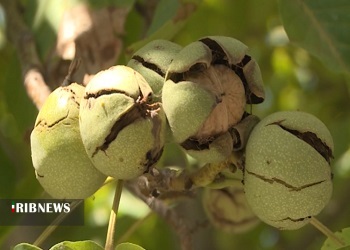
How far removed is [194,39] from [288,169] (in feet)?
4.25

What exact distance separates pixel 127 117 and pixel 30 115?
0.89 meters

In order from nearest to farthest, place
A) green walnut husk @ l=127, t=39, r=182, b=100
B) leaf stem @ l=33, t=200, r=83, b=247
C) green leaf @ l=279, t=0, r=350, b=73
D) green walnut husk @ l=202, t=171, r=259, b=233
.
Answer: green walnut husk @ l=127, t=39, r=182, b=100 < leaf stem @ l=33, t=200, r=83, b=247 < green leaf @ l=279, t=0, r=350, b=73 < green walnut husk @ l=202, t=171, r=259, b=233

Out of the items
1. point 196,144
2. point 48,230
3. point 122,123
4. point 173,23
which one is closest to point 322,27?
point 173,23

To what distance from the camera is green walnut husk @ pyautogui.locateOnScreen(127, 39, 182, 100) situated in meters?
1.50

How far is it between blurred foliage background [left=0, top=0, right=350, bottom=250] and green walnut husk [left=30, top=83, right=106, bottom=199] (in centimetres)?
40

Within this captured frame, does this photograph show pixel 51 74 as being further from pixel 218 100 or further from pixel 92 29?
pixel 218 100

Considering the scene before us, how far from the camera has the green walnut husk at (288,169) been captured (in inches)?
55.5

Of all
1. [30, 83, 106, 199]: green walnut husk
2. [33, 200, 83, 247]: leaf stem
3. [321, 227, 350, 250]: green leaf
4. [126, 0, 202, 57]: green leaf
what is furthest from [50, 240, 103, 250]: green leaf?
[126, 0, 202, 57]: green leaf

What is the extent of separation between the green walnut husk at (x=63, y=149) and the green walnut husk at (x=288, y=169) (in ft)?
1.16

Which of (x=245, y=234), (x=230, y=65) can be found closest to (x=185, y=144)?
(x=230, y=65)

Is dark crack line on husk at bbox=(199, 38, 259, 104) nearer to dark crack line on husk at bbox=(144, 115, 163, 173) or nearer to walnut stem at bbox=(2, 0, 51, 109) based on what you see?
dark crack line on husk at bbox=(144, 115, 163, 173)

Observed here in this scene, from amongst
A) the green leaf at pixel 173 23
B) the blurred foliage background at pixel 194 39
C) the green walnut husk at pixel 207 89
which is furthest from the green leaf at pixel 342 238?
the green leaf at pixel 173 23

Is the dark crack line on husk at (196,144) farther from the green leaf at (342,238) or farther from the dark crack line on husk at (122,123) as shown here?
the green leaf at (342,238)

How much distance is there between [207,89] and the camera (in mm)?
1412
